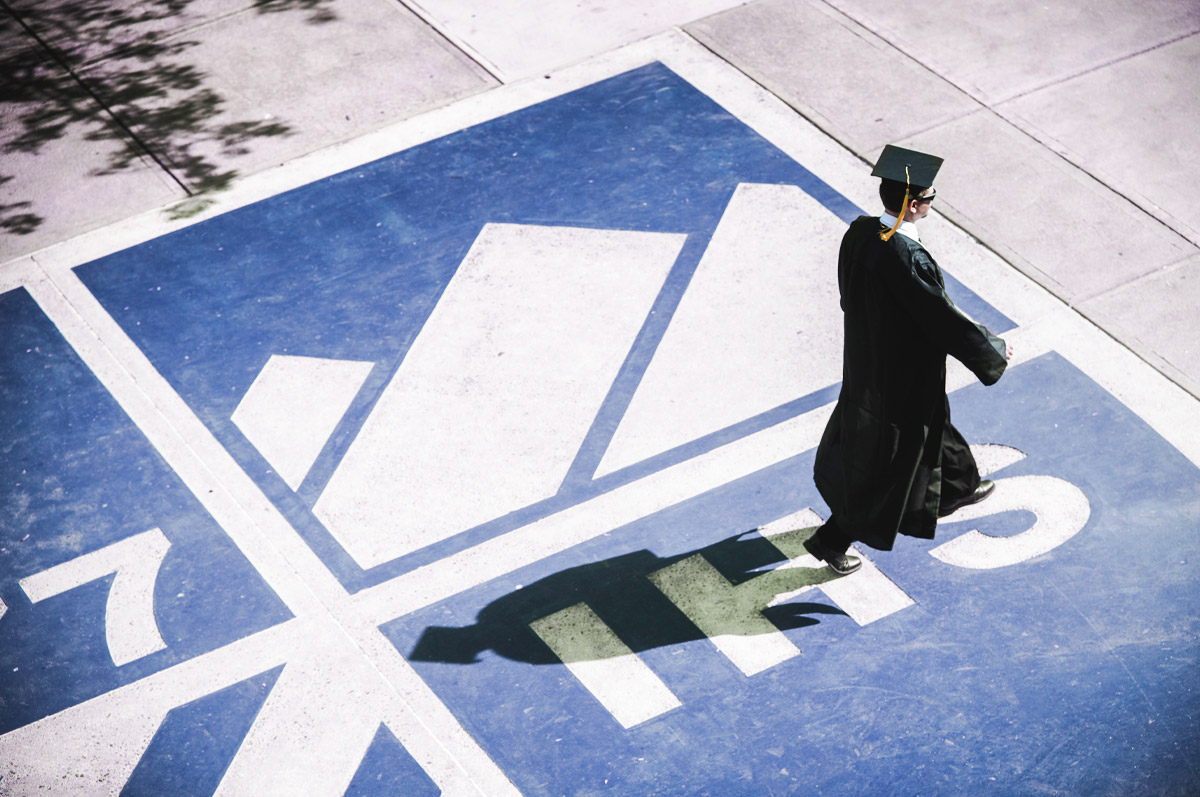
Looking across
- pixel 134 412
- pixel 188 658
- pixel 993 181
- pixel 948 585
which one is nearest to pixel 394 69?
pixel 134 412

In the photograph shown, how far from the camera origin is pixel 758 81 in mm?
9195

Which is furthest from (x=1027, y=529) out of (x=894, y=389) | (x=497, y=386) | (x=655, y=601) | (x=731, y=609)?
(x=497, y=386)

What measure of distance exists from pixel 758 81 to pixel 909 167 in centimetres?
460

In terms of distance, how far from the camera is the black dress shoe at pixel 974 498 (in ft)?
18.9

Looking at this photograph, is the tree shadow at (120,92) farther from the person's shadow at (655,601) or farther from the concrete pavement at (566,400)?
the person's shadow at (655,601)

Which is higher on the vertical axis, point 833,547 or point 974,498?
point 974,498

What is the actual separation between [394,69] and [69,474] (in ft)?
14.2

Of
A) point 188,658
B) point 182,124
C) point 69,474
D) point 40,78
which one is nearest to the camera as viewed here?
point 188,658

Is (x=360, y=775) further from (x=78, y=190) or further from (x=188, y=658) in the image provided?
(x=78, y=190)

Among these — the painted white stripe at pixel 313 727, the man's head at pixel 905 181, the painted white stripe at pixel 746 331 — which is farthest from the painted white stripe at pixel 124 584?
the man's head at pixel 905 181

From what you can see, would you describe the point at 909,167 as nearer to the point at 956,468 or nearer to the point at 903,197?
the point at 903,197

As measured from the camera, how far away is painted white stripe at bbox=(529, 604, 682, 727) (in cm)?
539

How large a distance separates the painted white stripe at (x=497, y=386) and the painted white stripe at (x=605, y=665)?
810 millimetres

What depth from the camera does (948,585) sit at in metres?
5.82
